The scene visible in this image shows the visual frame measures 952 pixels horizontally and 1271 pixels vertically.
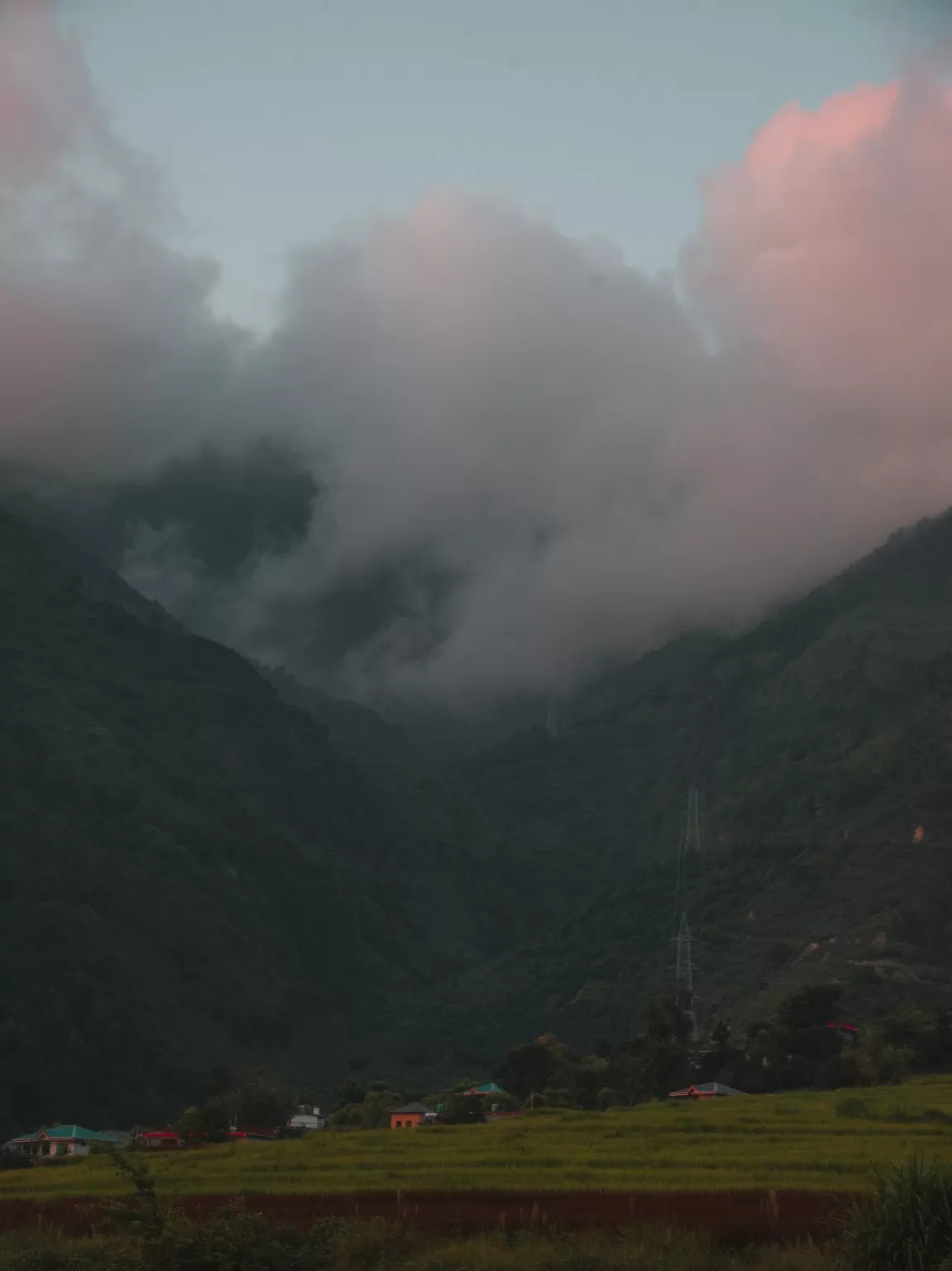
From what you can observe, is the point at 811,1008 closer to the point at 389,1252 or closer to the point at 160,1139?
the point at 160,1139

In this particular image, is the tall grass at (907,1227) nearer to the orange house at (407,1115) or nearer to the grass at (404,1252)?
the grass at (404,1252)

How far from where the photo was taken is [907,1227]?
3953 cm

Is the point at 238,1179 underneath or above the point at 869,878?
underneath

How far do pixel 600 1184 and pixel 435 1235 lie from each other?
11997 millimetres

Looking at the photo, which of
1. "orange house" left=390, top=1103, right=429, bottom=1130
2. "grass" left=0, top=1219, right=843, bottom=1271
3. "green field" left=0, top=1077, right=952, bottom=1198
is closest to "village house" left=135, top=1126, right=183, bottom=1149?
"orange house" left=390, top=1103, right=429, bottom=1130

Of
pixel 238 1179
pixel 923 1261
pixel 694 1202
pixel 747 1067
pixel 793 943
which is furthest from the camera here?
pixel 793 943

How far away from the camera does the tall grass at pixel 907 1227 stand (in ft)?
128

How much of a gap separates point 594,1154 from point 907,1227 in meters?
32.2

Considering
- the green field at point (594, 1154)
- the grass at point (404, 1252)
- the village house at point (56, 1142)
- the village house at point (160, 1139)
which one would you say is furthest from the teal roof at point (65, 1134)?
the grass at point (404, 1252)

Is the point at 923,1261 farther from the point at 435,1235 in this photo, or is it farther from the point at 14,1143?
the point at 14,1143

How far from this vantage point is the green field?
62.1 m

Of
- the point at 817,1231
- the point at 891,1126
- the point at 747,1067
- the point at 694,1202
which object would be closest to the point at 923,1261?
the point at 817,1231

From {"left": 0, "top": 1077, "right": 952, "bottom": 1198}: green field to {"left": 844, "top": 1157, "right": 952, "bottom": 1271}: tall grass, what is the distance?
1446 centimetres

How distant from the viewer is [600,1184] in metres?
60.2
